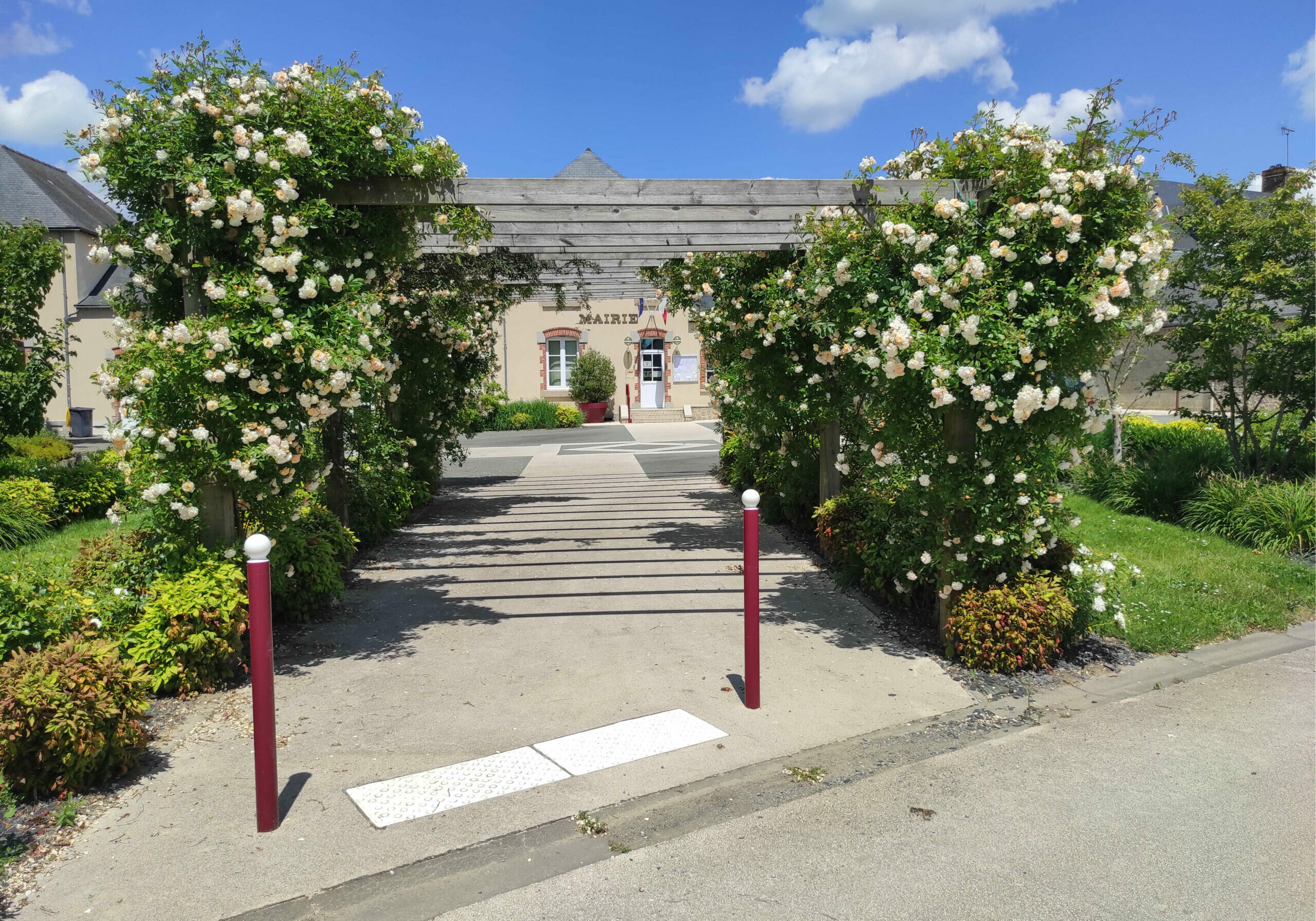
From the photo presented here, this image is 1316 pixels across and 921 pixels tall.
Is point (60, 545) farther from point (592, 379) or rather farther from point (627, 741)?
point (592, 379)

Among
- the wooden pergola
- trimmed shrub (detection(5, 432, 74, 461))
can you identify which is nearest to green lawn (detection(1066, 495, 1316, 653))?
the wooden pergola

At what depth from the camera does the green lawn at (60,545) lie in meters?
7.52

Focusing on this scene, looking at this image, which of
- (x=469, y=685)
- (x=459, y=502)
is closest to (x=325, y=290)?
(x=469, y=685)

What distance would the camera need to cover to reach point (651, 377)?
1229 inches

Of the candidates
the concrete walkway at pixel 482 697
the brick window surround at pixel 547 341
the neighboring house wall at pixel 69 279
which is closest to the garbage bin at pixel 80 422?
the neighboring house wall at pixel 69 279

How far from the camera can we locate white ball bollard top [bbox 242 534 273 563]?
335 centimetres

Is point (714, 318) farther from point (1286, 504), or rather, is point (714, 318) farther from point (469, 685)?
point (1286, 504)

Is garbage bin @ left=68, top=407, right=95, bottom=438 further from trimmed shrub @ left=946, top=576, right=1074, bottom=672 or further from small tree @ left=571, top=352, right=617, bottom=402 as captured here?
trimmed shrub @ left=946, top=576, right=1074, bottom=672

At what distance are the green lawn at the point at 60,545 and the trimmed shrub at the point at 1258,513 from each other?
1065 centimetres

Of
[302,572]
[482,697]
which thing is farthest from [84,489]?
[482,697]

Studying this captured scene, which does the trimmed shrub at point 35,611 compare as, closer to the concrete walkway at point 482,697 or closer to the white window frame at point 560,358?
the concrete walkway at point 482,697

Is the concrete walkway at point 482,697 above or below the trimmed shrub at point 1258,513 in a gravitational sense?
below

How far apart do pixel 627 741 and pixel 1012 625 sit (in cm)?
264

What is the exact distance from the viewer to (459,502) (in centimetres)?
1273
